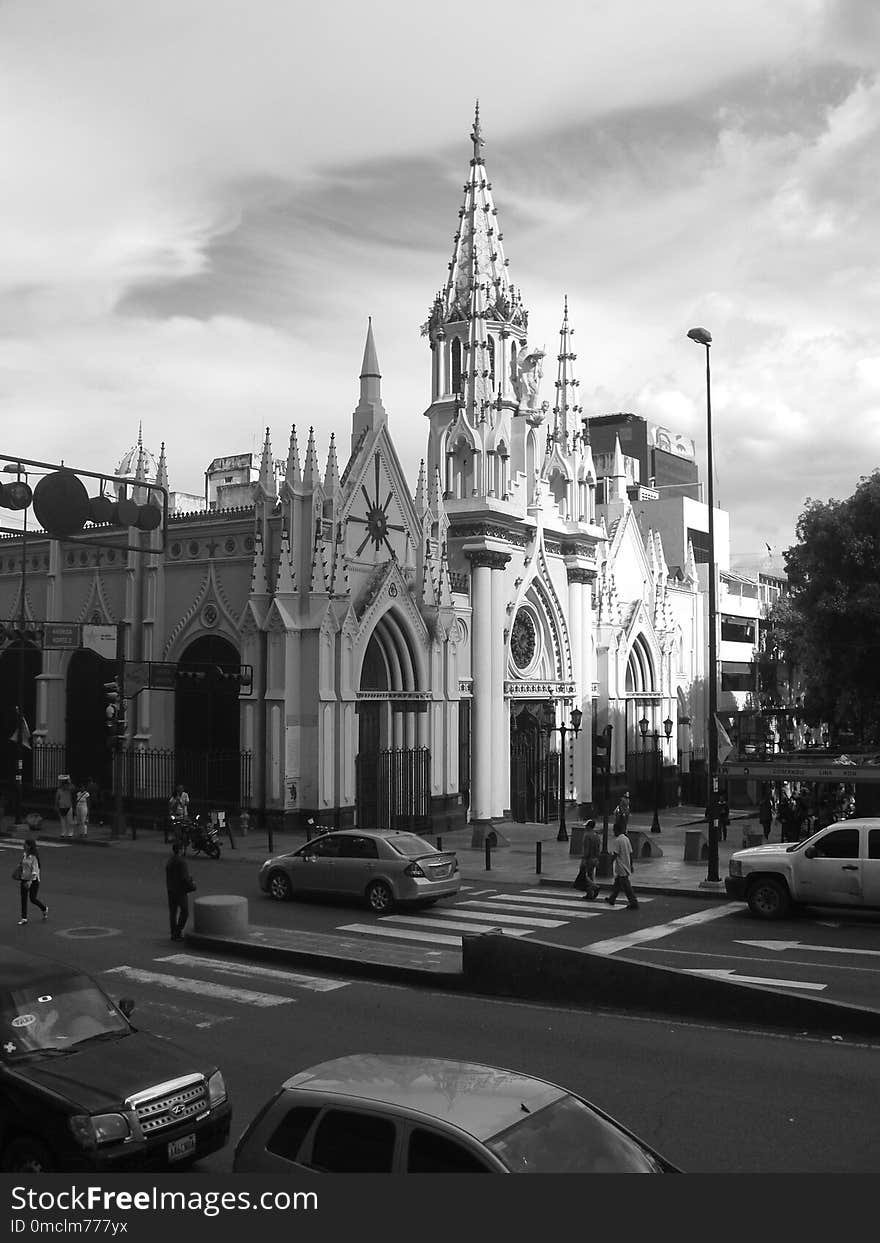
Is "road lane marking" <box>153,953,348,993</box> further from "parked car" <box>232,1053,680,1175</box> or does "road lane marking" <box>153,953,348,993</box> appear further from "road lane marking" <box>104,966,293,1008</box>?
"parked car" <box>232,1053,680,1175</box>

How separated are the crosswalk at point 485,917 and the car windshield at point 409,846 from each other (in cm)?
105

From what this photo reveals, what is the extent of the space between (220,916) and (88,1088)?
960 cm

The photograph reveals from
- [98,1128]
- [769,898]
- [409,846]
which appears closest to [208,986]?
[409,846]

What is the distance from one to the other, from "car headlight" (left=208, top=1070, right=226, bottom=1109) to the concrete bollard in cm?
891

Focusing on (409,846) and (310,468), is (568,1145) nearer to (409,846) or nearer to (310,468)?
(409,846)

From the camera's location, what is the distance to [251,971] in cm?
1625

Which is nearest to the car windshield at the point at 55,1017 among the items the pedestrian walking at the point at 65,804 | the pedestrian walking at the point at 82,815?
the pedestrian walking at the point at 82,815

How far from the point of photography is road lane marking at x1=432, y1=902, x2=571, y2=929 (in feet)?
65.8

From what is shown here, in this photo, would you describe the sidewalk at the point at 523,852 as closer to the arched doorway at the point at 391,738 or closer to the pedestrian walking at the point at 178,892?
the arched doorway at the point at 391,738

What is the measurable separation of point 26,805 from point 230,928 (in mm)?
23376

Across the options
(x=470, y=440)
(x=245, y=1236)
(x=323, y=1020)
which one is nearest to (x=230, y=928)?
(x=323, y=1020)

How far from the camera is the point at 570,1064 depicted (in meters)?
11.5

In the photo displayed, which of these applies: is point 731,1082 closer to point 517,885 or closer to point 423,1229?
point 423,1229

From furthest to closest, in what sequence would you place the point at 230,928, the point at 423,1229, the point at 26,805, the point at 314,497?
1. the point at 26,805
2. the point at 314,497
3. the point at 230,928
4. the point at 423,1229
